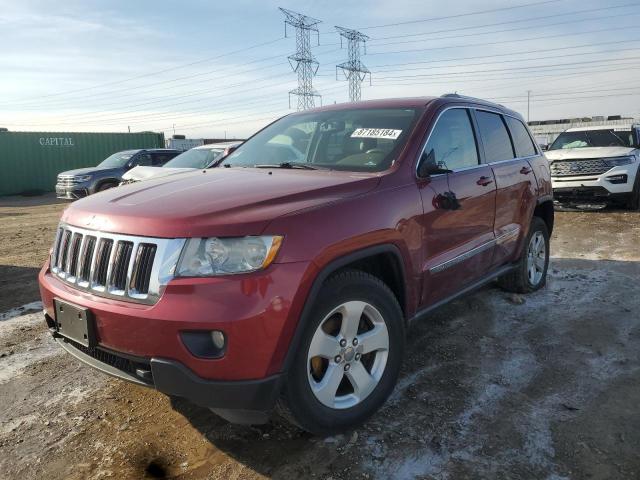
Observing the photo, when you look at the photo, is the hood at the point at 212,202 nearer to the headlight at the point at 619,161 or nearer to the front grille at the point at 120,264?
the front grille at the point at 120,264

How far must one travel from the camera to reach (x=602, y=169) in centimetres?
1008

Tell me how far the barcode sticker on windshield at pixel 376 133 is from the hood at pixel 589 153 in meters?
8.06

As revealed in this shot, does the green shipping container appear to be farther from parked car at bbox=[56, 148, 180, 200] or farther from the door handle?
the door handle

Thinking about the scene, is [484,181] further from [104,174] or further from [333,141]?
[104,174]

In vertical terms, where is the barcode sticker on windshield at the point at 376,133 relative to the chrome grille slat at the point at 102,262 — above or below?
above

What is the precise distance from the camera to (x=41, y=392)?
131 inches

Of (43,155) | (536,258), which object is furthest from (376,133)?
(43,155)

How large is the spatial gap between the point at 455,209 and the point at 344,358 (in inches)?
53.1

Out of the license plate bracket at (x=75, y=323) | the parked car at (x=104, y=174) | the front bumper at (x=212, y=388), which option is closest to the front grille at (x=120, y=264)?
the license plate bracket at (x=75, y=323)

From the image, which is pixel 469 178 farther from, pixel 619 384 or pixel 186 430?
pixel 186 430

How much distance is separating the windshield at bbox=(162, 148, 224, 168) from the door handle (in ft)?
24.1

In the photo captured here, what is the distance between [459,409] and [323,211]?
1.45 metres

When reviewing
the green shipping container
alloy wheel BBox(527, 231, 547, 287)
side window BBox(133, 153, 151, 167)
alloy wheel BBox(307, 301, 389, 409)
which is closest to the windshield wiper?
alloy wheel BBox(307, 301, 389, 409)

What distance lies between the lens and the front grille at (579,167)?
10078 mm
